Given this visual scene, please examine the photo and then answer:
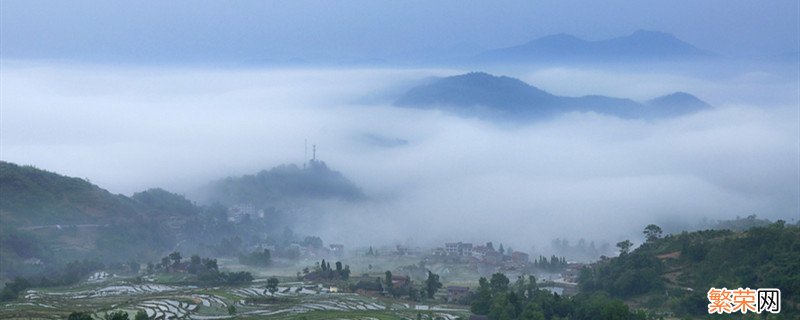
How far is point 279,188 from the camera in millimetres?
53938

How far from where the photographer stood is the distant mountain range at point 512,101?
8112 centimetres

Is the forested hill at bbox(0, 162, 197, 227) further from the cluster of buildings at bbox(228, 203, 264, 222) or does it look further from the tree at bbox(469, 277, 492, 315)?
the tree at bbox(469, 277, 492, 315)

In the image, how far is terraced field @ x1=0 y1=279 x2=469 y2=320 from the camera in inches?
882

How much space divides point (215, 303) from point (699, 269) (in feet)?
41.8

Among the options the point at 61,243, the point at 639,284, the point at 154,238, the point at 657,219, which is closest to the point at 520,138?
the point at 657,219

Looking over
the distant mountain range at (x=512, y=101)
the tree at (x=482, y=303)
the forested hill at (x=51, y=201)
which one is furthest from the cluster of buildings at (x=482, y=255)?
the distant mountain range at (x=512, y=101)

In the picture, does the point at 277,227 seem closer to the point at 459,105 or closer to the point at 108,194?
the point at 108,194

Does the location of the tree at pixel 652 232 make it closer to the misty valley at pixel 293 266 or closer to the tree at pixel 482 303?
the misty valley at pixel 293 266

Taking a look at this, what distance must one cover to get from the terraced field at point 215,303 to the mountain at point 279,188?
78.3 ft

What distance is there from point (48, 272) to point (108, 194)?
8969 millimetres

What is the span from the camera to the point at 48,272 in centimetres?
3300

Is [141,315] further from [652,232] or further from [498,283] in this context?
[652,232]

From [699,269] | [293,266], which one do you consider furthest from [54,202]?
[699,269]

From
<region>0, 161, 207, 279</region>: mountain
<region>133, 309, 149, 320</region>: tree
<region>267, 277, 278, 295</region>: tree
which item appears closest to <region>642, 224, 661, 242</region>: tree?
<region>267, 277, 278, 295</region>: tree
